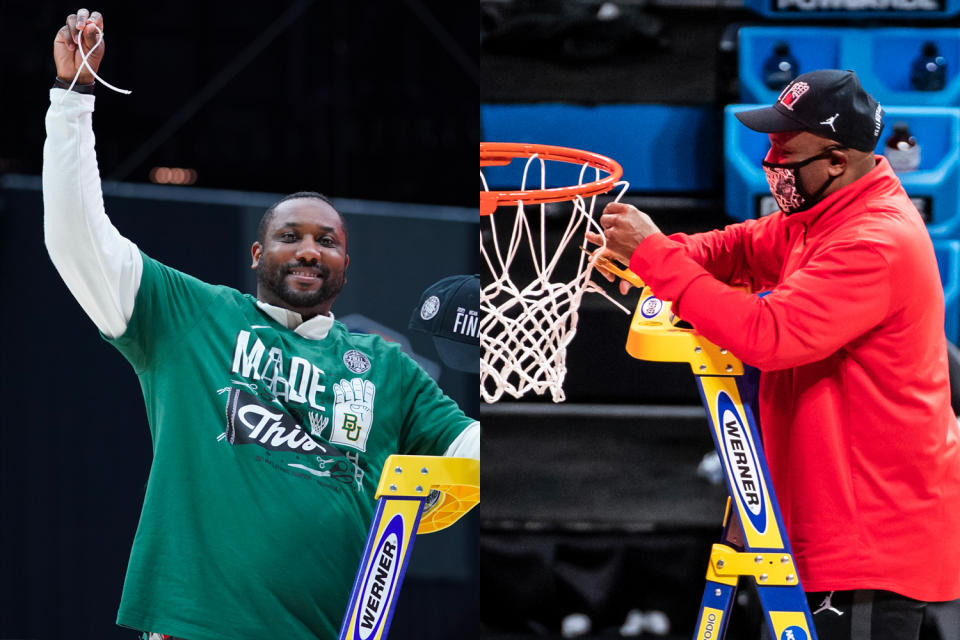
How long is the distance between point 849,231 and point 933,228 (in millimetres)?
1079

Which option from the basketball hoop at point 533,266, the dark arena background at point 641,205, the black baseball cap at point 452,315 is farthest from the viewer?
the dark arena background at point 641,205

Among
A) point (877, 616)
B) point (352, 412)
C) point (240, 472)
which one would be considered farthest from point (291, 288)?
point (877, 616)

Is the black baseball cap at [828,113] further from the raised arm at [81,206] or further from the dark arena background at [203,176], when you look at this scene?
the raised arm at [81,206]

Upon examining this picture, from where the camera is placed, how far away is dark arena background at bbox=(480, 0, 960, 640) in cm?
325

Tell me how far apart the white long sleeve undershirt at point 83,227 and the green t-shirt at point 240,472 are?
51 millimetres

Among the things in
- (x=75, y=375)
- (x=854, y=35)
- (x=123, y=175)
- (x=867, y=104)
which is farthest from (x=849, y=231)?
A: (x=75, y=375)

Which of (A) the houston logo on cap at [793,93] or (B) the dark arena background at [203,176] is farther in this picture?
(B) the dark arena background at [203,176]

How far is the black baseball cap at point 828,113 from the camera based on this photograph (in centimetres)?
242

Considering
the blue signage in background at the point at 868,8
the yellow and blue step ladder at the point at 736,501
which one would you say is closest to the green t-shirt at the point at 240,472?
the yellow and blue step ladder at the point at 736,501

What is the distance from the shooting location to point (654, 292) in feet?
8.14

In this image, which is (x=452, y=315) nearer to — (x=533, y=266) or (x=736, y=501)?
(x=533, y=266)

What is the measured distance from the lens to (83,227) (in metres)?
2.45

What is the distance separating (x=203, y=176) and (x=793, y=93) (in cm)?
147

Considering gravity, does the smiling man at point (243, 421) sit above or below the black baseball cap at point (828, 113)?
below
